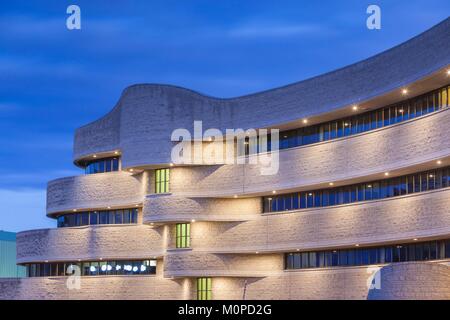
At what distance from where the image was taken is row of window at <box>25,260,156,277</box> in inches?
2621

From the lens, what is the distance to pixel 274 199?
2314 inches

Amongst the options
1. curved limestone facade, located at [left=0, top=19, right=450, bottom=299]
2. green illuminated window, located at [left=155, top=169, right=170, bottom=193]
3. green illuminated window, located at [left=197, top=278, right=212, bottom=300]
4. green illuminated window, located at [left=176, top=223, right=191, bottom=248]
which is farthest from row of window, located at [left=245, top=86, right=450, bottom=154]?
green illuminated window, located at [left=197, top=278, right=212, bottom=300]

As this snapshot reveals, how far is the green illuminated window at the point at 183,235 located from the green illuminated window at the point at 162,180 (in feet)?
9.76

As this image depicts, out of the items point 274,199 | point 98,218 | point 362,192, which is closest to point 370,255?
point 362,192

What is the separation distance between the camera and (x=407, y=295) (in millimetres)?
36562

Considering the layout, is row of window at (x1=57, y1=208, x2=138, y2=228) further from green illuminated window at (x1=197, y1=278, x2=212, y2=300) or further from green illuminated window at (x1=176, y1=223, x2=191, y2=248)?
green illuminated window at (x1=197, y1=278, x2=212, y2=300)

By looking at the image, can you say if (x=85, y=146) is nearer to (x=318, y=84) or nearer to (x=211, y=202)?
(x=211, y=202)

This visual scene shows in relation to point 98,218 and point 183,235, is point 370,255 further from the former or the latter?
point 98,218

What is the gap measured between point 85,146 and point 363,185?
29.6 meters

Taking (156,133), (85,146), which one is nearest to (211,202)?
(156,133)

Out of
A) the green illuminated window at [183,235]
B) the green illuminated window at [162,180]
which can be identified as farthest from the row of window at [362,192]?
the green illuminated window at [162,180]

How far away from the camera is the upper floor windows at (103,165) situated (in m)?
71.0

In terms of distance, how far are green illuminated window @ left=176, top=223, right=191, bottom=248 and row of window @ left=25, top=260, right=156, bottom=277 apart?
4.32m

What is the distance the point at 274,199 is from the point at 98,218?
18.4m
